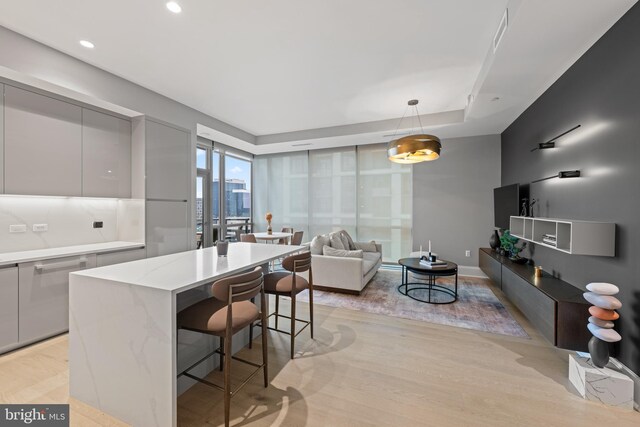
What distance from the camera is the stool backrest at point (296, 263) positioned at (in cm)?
239

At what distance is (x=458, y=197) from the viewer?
5.52m

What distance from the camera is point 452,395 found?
1.97 metres

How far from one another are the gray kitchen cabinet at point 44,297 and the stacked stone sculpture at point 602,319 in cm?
485

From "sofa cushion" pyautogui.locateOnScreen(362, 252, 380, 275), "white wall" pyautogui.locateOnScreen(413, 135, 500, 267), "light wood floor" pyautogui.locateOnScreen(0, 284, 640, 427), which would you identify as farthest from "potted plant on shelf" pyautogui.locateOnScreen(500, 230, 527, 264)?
"sofa cushion" pyautogui.locateOnScreen(362, 252, 380, 275)

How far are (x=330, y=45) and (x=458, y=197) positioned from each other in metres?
4.18

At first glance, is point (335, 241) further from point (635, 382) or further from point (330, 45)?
point (635, 382)

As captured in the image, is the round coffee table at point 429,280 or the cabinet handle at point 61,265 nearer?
the cabinet handle at point 61,265

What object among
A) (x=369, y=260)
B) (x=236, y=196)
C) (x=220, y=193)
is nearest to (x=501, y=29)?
(x=369, y=260)

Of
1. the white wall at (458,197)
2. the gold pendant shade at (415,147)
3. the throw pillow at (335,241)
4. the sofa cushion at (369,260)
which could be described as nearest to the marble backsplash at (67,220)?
the throw pillow at (335,241)

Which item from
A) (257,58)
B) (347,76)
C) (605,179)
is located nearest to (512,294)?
(605,179)

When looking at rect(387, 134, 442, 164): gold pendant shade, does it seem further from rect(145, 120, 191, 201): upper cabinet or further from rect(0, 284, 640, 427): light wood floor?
rect(145, 120, 191, 201): upper cabinet

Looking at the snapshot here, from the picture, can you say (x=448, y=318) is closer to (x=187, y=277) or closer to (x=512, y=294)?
(x=512, y=294)

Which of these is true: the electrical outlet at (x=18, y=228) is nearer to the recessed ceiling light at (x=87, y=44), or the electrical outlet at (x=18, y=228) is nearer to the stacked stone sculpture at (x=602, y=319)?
the recessed ceiling light at (x=87, y=44)

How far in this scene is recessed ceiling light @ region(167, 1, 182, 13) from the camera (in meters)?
2.21
